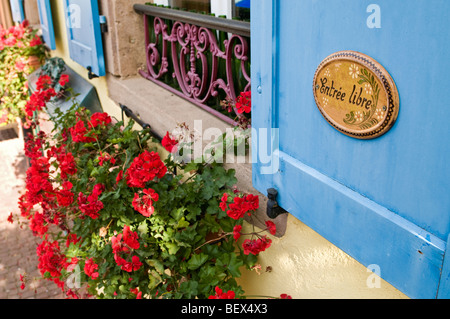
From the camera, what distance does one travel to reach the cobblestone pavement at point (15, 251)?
14.7 feet

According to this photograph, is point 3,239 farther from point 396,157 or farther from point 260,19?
point 396,157

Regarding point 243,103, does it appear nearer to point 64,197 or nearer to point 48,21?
point 64,197

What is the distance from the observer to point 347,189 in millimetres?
1362

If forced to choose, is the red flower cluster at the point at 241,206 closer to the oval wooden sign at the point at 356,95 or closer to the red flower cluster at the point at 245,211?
the red flower cluster at the point at 245,211

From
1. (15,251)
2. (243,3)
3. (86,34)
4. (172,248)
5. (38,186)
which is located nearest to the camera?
(172,248)

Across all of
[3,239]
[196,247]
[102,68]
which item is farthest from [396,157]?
[3,239]

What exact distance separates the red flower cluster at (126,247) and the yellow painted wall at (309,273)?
2.05 ft

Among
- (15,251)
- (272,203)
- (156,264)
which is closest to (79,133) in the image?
(156,264)

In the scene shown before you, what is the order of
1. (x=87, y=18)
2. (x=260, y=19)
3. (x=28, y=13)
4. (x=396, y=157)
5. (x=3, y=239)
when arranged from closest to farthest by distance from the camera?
(x=396, y=157) < (x=260, y=19) < (x=87, y=18) < (x=3, y=239) < (x=28, y=13)

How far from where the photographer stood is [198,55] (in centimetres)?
288

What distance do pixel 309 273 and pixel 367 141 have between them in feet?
2.95

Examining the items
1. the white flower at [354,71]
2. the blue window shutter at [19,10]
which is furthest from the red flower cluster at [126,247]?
the blue window shutter at [19,10]
